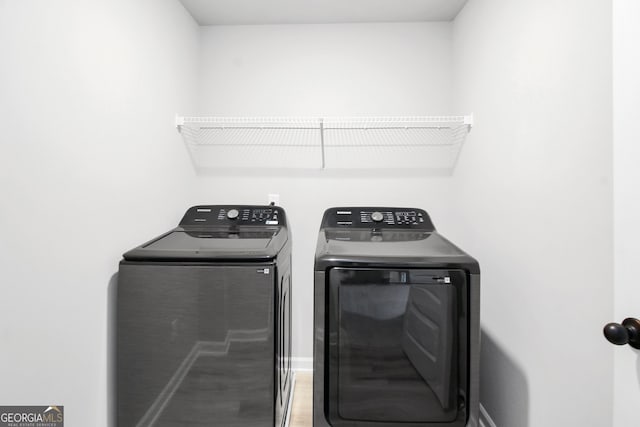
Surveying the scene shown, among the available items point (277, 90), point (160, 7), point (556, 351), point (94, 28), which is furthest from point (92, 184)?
point (556, 351)

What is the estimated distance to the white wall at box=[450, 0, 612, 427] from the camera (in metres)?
1.02

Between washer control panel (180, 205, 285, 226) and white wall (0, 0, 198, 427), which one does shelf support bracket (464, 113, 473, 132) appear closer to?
washer control panel (180, 205, 285, 226)

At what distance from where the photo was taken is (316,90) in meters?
2.27

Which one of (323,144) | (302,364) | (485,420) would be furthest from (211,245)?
(485,420)

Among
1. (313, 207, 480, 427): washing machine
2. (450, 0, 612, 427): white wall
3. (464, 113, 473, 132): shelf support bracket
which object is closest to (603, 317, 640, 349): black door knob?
(450, 0, 612, 427): white wall

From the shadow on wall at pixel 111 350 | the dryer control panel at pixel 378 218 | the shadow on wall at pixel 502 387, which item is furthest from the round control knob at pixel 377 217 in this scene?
the shadow on wall at pixel 111 350

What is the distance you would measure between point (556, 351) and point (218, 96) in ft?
8.03

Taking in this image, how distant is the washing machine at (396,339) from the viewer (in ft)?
4.13

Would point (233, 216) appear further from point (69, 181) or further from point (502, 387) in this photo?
A: point (502, 387)

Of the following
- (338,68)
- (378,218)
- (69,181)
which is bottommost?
(378,218)

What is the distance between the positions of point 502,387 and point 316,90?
2126 millimetres

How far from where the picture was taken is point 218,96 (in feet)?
7.60

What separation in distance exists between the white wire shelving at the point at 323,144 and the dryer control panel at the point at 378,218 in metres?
0.43

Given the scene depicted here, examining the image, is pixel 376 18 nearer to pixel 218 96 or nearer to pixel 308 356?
pixel 218 96
